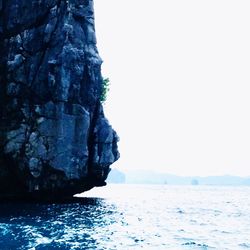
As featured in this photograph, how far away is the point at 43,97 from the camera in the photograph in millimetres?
66500

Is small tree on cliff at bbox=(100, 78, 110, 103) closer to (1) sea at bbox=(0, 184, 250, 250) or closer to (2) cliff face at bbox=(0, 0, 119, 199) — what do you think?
(2) cliff face at bbox=(0, 0, 119, 199)

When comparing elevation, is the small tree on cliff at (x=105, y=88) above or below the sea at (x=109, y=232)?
above

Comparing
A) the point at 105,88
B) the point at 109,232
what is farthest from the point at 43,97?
the point at 109,232

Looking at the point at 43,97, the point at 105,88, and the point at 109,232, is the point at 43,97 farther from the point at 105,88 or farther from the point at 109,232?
the point at 109,232

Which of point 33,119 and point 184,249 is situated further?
point 33,119

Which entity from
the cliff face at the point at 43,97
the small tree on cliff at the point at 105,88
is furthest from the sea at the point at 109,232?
the small tree on cliff at the point at 105,88

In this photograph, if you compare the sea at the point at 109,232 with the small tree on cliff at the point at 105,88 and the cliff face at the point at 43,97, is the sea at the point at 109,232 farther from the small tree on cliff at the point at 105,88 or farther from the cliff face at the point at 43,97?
the small tree on cliff at the point at 105,88

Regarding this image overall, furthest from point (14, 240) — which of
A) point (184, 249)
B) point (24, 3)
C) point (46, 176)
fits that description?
point (24, 3)

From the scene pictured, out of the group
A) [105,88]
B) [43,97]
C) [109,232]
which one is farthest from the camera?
[105,88]

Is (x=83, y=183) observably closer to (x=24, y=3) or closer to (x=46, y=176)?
(x=46, y=176)

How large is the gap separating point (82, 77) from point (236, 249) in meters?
44.4

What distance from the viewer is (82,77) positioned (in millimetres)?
70188

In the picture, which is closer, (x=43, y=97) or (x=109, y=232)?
(x=109, y=232)

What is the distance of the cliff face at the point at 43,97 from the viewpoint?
215 ft
